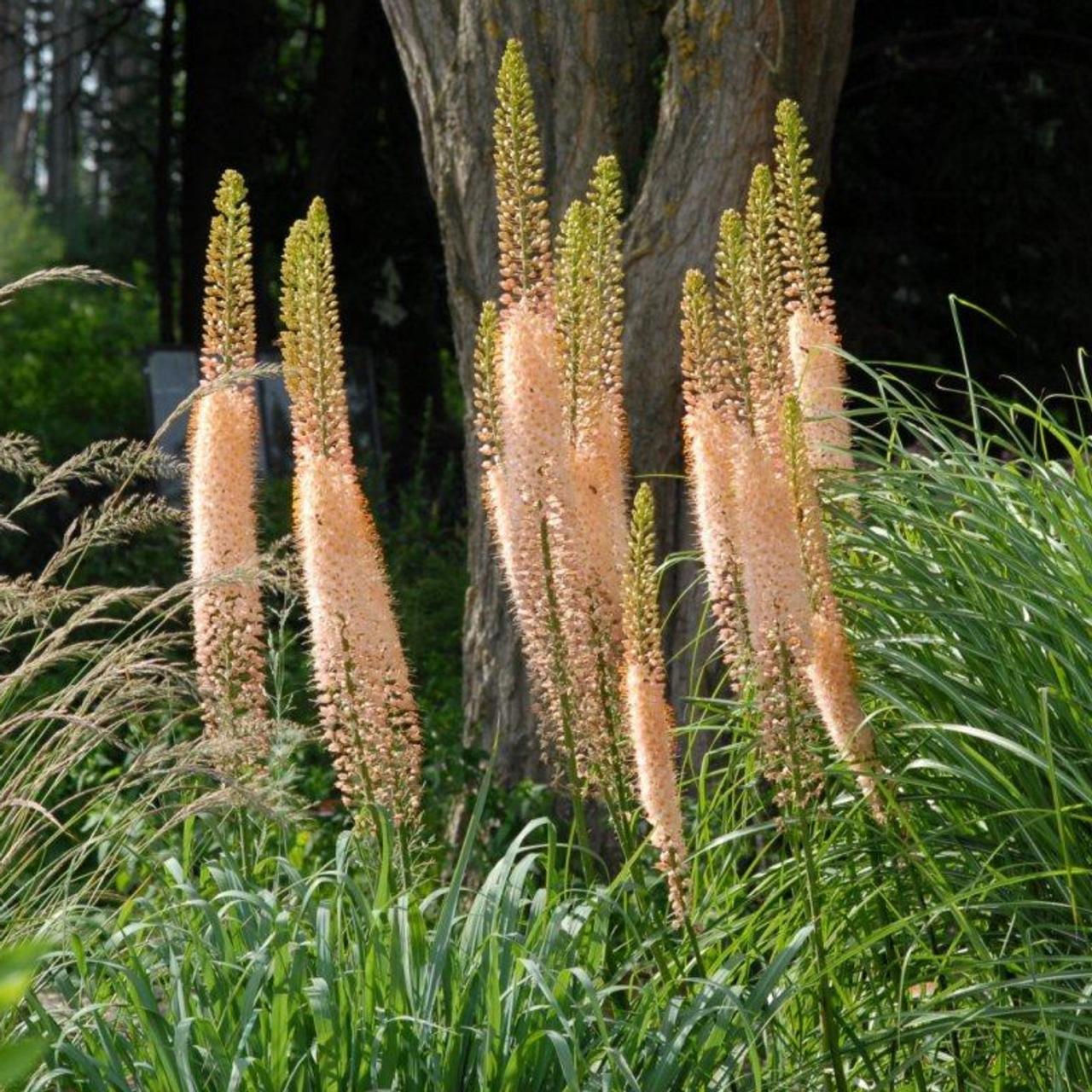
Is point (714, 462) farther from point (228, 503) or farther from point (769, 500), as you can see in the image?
point (228, 503)

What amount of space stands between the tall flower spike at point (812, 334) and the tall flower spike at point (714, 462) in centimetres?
40

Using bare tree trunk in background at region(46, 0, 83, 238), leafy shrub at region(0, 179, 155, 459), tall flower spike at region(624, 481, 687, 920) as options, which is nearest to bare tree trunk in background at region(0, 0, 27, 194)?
bare tree trunk in background at region(46, 0, 83, 238)

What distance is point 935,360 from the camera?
10.1m

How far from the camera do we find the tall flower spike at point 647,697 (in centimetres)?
267

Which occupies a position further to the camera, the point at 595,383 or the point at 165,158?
the point at 165,158

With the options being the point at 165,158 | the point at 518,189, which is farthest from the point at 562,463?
the point at 165,158

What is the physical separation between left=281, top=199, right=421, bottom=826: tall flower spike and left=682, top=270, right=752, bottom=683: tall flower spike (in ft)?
1.68

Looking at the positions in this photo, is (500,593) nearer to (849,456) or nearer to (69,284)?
(849,456)

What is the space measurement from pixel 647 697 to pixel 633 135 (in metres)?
3.18

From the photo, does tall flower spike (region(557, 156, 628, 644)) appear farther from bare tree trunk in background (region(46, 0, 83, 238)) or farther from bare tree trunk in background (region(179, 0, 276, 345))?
bare tree trunk in background (region(46, 0, 83, 238))

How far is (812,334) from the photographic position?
11.0ft

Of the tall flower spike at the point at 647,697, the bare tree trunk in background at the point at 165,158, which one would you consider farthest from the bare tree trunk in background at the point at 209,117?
the tall flower spike at the point at 647,697

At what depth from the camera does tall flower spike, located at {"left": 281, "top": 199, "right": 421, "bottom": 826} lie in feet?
9.09

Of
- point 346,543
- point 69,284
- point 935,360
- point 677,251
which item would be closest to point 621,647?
point 346,543
